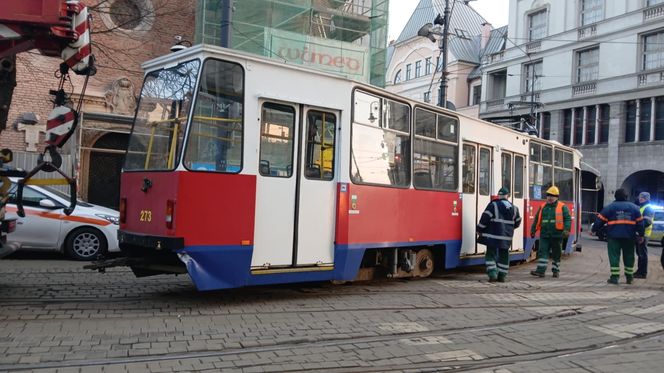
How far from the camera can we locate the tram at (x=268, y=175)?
21.7ft

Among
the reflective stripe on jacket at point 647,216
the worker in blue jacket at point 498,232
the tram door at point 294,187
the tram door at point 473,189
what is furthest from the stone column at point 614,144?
the tram door at point 294,187

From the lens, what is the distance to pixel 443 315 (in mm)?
7207

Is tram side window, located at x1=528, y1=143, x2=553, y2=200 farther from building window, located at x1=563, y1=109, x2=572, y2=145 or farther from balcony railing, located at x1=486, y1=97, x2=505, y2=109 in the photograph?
balcony railing, located at x1=486, y1=97, x2=505, y2=109

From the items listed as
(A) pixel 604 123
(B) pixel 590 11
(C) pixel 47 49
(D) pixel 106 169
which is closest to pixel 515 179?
(C) pixel 47 49

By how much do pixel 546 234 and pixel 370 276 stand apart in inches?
166

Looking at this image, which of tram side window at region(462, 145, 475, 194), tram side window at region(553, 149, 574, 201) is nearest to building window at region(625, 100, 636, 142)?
tram side window at region(553, 149, 574, 201)

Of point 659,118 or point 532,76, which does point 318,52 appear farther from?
point 532,76

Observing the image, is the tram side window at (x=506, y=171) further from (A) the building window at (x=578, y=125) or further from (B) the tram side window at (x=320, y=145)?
(A) the building window at (x=578, y=125)

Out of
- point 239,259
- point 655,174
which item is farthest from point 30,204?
point 655,174

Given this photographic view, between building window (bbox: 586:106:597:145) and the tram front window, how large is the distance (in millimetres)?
33555

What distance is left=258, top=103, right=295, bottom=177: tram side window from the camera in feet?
23.2

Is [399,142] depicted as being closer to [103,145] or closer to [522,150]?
[522,150]

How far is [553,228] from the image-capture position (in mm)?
10930

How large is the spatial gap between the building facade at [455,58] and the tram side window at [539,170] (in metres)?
31.0
